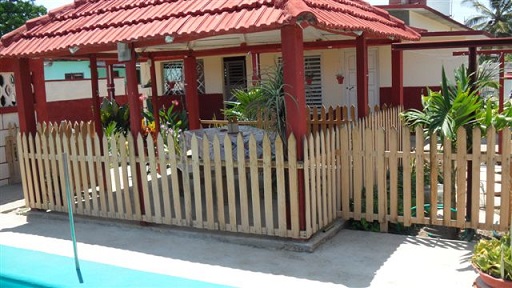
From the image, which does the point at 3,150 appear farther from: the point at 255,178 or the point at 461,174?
the point at 461,174

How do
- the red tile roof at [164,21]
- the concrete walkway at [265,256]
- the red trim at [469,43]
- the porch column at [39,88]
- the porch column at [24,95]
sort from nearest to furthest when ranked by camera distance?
the concrete walkway at [265,256] → the red tile roof at [164,21] → the red trim at [469,43] → the porch column at [24,95] → the porch column at [39,88]

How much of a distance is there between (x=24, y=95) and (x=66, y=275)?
367cm

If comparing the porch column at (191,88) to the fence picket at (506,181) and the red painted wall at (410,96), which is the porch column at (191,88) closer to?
the red painted wall at (410,96)

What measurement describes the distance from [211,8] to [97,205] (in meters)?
3.10

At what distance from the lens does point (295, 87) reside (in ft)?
17.4

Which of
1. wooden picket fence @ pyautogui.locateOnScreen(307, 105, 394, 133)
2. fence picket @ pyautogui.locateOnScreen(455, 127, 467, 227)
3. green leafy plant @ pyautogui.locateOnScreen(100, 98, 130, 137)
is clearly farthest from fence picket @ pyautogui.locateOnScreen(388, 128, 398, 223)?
green leafy plant @ pyautogui.locateOnScreen(100, 98, 130, 137)

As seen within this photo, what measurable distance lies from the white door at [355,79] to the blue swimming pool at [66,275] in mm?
10436

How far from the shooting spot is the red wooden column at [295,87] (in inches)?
205

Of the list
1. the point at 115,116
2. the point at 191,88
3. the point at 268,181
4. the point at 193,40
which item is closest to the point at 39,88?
the point at 191,88

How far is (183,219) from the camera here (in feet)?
20.5

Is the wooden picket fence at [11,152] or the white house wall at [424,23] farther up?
the white house wall at [424,23]

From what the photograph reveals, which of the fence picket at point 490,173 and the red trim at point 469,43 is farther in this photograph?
the red trim at point 469,43

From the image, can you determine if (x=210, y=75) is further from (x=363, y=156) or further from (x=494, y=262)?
(x=494, y=262)

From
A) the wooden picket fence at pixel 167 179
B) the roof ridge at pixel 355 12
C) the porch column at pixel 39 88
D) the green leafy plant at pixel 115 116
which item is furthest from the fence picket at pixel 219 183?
the green leafy plant at pixel 115 116
